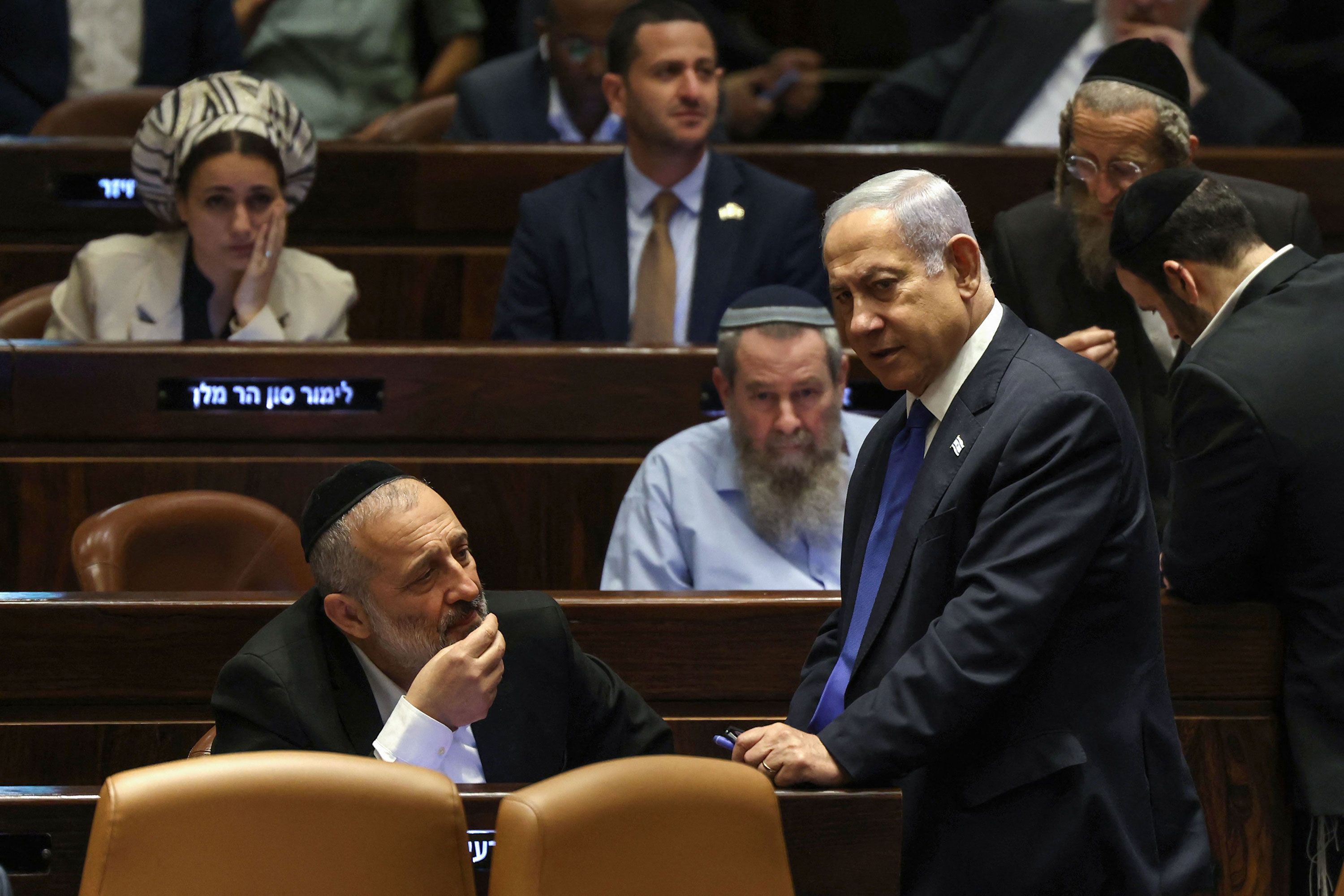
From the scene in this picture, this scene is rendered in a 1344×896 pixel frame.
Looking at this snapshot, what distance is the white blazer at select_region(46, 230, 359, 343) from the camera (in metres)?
3.62

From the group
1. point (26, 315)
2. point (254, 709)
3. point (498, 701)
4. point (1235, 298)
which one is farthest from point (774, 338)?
point (26, 315)

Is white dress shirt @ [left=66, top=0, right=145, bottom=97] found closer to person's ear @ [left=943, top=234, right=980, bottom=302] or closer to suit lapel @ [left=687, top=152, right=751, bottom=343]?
suit lapel @ [left=687, top=152, right=751, bottom=343]

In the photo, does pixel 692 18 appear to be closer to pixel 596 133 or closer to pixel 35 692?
pixel 596 133

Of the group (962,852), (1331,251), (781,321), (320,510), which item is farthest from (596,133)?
(962,852)

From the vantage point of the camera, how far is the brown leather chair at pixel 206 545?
301 cm

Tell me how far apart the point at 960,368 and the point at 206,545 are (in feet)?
5.37

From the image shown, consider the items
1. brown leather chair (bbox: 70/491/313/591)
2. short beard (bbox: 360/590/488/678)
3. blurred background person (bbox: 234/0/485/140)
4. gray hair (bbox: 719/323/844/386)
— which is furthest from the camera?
blurred background person (bbox: 234/0/485/140)

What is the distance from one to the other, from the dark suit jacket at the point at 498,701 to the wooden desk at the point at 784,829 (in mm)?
284

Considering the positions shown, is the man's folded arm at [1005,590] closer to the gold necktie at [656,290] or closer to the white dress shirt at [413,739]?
the white dress shirt at [413,739]

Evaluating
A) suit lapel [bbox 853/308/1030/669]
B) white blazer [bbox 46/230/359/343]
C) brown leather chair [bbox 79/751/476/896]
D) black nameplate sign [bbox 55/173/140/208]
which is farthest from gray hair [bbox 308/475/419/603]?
black nameplate sign [bbox 55/173/140/208]

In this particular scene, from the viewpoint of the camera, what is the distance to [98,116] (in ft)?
14.5

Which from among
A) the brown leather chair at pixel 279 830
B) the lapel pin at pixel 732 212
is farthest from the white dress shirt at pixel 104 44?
the brown leather chair at pixel 279 830

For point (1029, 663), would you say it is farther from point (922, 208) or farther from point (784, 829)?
point (922, 208)

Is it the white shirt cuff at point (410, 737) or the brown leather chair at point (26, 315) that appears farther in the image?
the brown leather chair at point (26, 315)
